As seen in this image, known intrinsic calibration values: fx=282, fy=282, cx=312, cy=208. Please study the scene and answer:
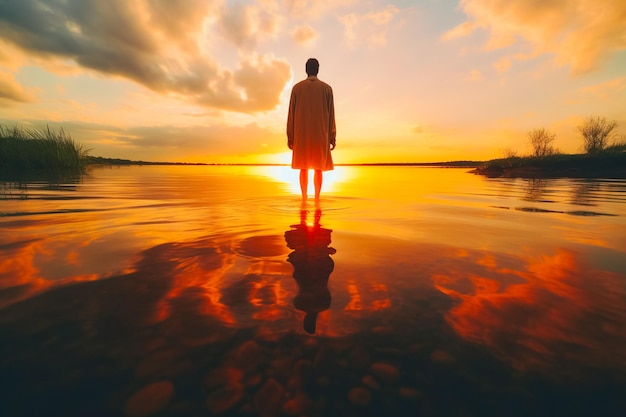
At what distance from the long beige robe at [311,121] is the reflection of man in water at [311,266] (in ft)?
7.61

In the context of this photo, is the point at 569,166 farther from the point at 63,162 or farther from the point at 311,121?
the point at 63,162

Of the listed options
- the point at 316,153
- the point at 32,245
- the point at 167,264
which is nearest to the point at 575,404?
the point at 167,264

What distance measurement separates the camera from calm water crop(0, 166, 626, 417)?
0.74 meters

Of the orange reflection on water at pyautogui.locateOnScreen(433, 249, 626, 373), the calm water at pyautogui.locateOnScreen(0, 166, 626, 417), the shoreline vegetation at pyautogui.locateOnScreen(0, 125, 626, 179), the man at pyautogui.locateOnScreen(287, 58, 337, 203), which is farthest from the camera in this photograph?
the shoreline vegetation at pyautogui.locateOnScreen(0, 125, 626, 179)

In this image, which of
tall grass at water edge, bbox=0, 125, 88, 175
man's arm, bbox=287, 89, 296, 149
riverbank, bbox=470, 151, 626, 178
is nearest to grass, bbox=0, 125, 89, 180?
tall grass at water edge, bbox=0, 125, 88, 175

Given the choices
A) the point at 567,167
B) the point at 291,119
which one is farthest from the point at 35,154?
the point at 567,167

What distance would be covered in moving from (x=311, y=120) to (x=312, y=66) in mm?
955

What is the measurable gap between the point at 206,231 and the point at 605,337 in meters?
2.67

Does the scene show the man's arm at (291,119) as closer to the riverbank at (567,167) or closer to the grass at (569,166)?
the riverbank at (567,167)

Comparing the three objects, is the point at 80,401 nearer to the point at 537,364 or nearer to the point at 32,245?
the point at 537,364

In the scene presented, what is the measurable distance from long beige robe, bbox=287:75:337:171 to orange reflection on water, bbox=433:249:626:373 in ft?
12.3

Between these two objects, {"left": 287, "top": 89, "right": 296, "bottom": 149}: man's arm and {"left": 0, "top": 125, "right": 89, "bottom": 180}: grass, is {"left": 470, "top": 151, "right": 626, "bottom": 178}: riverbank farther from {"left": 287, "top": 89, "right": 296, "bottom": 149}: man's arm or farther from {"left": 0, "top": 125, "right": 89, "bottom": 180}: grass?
{"left": 0, "top": 125, "right": 89, "bottom": 180}: grass

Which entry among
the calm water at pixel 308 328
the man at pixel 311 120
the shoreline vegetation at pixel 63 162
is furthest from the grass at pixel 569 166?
the calm water at pixel 308 328

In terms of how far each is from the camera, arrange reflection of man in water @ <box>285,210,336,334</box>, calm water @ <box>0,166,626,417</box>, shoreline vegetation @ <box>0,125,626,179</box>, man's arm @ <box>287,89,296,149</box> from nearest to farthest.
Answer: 1. calm water @ <box>0,166,626,417</box>
2. reflection of man in water @ <box>285,210,336,334</box>
3. man's arm @ <box>287,89,296,149</box>
4. shoreline vegetation @ <box>0,125,626,179</box>
